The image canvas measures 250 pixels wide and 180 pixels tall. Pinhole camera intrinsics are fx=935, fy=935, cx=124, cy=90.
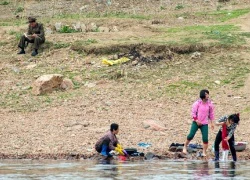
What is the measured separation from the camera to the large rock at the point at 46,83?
22859 mm

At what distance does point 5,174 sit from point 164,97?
24.9ft

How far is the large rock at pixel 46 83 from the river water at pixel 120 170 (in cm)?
553

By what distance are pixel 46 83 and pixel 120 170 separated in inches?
288

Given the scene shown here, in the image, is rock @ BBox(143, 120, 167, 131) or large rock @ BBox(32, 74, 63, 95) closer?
rock @ BBox(143, 120, 167, 131)

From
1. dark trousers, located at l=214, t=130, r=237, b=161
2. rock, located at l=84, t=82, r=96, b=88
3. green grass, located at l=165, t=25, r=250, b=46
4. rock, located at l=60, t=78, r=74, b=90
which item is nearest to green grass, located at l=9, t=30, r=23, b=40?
rock, located at l=60, t=78, r=74, b=90

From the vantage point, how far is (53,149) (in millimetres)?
18547

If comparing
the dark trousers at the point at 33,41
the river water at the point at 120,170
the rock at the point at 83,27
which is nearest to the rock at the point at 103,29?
the rock at the point at 83,27

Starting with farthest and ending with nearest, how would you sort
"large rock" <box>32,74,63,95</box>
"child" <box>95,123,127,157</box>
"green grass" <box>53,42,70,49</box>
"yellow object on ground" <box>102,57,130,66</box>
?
"green grass" <box>53,42,70,49</box> < "yellow object on ground" <box>102,57,130,66</box> < "large rock" <box>32,74,63,95</box> < "child" <box>95,123,127,157</box>

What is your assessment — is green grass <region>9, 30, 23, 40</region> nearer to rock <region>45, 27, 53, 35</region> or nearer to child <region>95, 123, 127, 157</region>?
rock <region>45, 27, 53, 35</region>

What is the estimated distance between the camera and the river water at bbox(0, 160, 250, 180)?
15141mm

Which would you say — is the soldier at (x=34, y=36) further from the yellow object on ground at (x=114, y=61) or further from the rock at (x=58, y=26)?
the yellow object on ground at (x=114, y=61)

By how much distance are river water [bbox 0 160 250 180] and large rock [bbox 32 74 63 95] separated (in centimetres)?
553

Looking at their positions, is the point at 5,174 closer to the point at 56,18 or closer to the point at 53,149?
the point at 53,149

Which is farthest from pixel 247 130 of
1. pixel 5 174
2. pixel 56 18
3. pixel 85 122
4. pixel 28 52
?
pixel 56 18
